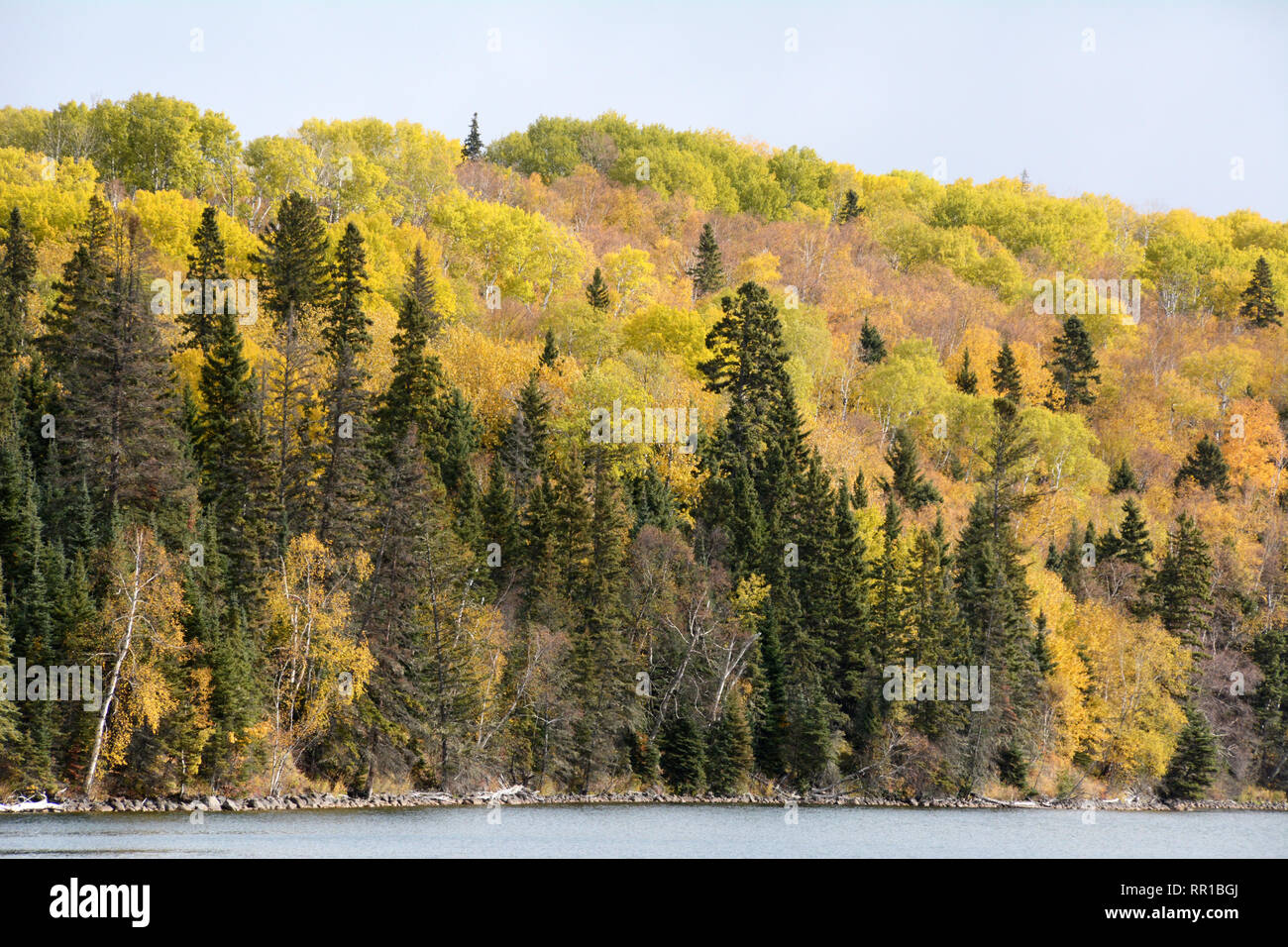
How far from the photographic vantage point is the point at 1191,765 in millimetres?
84500

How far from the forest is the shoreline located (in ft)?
3.47

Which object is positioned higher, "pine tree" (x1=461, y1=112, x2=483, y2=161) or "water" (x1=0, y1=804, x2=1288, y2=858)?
"pine tree" (x1=461, y1=112, x2=483, y2=161)

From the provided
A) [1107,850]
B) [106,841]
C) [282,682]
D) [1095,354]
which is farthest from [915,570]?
[1095,354]

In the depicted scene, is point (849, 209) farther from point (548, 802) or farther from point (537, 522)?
Answer: point (548, 802)

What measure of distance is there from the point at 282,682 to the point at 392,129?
9298 cm

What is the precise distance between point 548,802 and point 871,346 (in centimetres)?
7553

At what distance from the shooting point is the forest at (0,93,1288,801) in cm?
6372

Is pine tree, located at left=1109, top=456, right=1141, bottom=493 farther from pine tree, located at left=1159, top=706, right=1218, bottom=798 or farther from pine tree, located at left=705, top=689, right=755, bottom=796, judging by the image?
pine tree, located at left=705, top=689, right=755, bottom=796

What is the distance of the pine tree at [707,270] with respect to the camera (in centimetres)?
13912

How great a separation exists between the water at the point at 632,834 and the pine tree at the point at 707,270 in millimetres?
74230

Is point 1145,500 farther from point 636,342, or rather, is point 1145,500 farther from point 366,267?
point 366,267

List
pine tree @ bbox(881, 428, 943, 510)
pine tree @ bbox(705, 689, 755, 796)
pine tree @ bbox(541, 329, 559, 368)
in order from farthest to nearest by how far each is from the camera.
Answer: pine tree @ bbox(881, 428, 943, 510) < pine tree @ bbox(541, 329, 559, 368) < pine tree @ bbox(705, 689, 755, 796)

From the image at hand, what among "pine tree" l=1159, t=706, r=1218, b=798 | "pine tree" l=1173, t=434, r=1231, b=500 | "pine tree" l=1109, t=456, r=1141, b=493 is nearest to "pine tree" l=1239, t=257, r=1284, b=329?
"pine tree" l=1173, t=434, r=1231, b=500

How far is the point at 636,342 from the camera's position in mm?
112625
